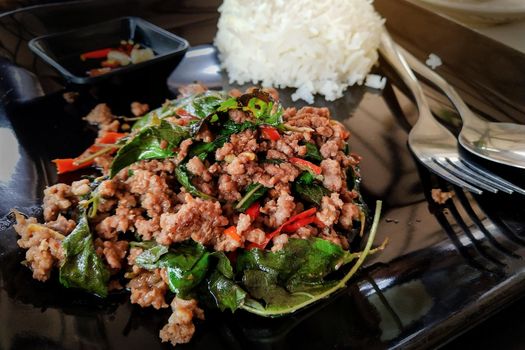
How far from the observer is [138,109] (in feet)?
7.13

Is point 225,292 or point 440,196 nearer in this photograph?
point 225,292

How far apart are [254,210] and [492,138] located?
3.95 feet

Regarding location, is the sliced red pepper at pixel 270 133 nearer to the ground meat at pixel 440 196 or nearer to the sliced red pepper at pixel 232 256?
the sliced red pepper at pixel 232 256

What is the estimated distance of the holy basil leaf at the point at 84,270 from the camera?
52.1 inches

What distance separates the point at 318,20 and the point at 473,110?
1.01 m

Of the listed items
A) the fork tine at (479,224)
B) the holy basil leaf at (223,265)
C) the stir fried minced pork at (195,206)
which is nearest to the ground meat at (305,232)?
the stir fried minced pork at (195,206)

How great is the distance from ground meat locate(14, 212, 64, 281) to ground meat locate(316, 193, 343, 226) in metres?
0.83

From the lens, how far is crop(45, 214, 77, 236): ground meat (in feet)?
4.83

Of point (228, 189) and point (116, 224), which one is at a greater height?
point (228, 189)

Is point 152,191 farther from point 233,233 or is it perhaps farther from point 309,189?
point 309,189

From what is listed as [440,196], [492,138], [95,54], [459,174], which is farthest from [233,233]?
[95,54]

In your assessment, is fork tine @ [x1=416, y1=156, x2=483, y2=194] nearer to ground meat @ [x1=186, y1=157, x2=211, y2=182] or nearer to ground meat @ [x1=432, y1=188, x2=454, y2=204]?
ground meat @ [x1=432, y1=188, x2=454, y2=204]

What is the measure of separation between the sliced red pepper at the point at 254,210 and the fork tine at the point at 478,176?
37.6 inches

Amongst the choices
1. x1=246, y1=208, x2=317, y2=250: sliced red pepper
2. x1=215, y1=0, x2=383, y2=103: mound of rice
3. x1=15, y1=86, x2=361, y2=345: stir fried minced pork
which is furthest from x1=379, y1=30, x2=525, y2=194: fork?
x1=246, y1=208, x2=317, y2=250: sliced red pepper
